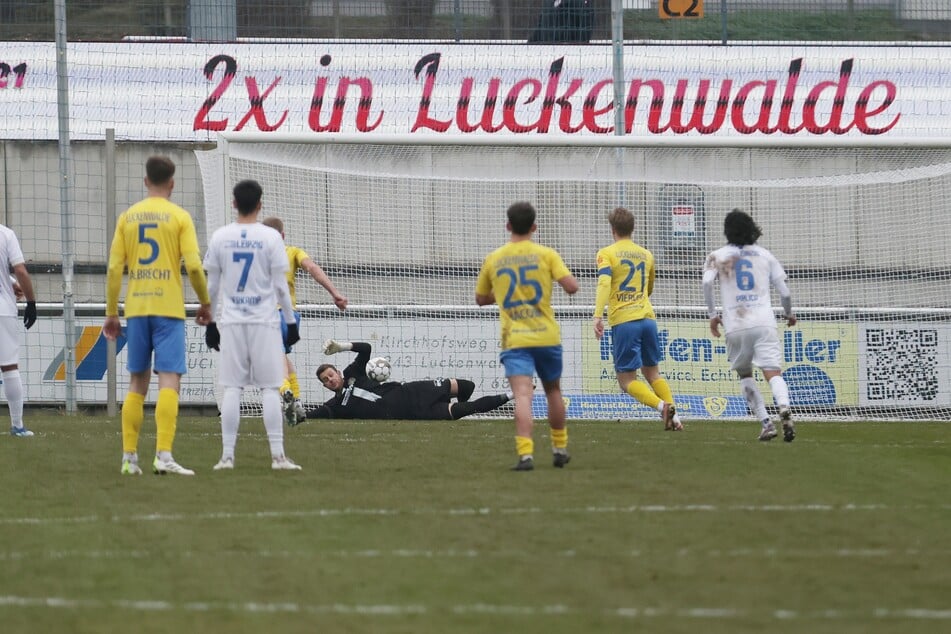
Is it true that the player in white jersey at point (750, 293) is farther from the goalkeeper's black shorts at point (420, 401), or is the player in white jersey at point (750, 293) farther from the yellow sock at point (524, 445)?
the goalkeeper's black shorts at point (420, 401)

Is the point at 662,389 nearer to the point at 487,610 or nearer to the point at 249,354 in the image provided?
the point at 249,354

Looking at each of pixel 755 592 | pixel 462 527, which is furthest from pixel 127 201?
pixel 755 592

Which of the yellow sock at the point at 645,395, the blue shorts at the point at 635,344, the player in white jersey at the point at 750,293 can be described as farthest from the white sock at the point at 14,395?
the player in white jersey at the point at 750,293

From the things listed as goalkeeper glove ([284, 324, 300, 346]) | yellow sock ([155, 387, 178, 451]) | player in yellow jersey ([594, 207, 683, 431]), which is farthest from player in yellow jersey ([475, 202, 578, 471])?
player in yellow jersey ([594, 207, 683, 431])

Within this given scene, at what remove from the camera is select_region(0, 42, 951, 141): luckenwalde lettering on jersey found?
19.2 m

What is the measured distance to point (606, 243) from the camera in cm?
1639

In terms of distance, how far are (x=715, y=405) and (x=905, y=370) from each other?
2.03 metres

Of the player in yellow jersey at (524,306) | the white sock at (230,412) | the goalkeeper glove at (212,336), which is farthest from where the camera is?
the player in yellow jersey at (524,306)

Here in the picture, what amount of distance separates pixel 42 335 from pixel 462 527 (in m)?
10.7

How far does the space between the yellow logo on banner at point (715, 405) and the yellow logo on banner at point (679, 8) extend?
19.7 feet

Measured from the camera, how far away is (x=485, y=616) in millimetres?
4691

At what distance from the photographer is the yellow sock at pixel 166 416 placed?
8625 mm

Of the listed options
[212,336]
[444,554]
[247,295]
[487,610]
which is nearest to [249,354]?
[212,336]

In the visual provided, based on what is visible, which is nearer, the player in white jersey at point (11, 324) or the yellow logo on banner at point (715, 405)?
the player in white jersey at point (11, 324)
